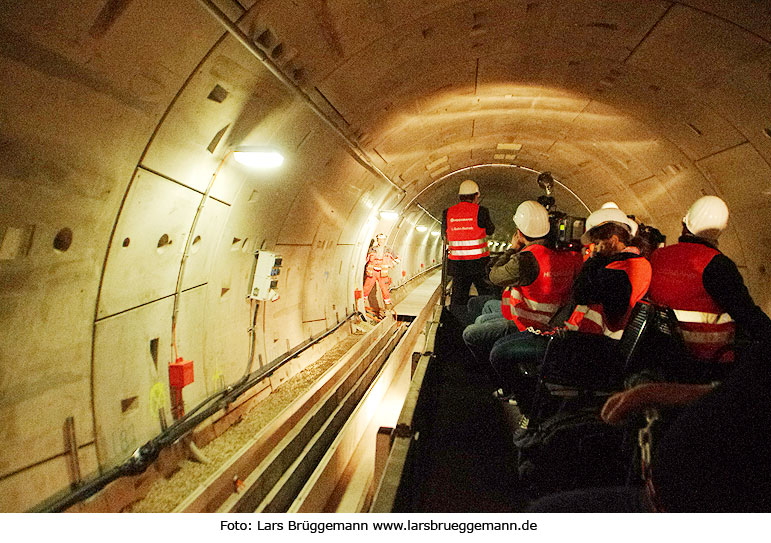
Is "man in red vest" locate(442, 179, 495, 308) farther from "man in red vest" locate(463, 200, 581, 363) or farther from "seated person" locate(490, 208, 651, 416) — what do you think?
"seated person" locate(490, 208, 651, 416)

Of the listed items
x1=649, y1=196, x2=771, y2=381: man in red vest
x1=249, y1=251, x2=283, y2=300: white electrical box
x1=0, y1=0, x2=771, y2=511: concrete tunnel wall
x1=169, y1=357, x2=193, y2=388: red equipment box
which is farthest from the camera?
x1=249, y1=251, x2=283, y2=300: white electrical box

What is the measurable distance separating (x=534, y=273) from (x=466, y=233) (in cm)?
255

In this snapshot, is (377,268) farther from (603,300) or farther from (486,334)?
(603,300)

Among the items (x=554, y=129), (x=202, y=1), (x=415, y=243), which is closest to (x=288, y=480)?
(x=202, y=1)

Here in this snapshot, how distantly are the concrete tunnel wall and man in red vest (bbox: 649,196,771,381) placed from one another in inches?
67.5

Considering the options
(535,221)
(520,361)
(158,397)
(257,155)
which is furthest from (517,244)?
(158,397)

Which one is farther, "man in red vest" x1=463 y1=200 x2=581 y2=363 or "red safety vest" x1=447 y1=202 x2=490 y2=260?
"red safety vest" x1=447 y1=202 x2=490 y2=260

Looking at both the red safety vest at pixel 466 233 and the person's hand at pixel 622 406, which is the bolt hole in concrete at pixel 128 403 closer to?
the person's hand at pixel 622 406

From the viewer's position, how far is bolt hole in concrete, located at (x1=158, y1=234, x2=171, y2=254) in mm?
3285

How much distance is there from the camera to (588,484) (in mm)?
2402

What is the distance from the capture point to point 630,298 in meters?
2.56

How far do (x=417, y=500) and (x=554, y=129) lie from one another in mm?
6006

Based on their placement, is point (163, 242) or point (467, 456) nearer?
point (467, 456)

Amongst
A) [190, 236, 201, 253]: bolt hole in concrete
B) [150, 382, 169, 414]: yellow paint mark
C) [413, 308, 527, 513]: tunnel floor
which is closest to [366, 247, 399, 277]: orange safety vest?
[413, 308, 527, 513]: tunnel floor
